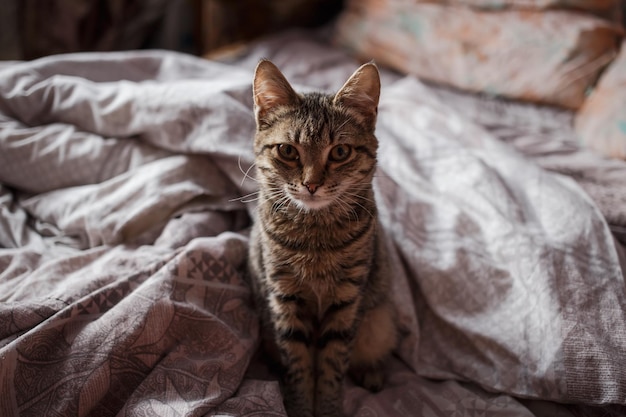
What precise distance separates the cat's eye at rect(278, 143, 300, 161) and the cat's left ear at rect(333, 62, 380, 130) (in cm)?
15

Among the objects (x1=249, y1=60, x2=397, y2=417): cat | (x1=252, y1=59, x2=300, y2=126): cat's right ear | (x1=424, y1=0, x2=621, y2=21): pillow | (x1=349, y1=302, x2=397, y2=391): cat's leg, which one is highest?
(x1=424, y1=0, x2=621, y2=21): pillow

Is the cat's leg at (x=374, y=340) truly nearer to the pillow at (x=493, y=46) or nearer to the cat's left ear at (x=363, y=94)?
the cat's left ear at (x=363, y=94)

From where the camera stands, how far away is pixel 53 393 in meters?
0.92

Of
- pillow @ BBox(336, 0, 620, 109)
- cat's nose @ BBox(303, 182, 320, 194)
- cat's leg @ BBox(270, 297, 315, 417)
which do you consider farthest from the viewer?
pillow @ BBox(336, 0, 620, 109)

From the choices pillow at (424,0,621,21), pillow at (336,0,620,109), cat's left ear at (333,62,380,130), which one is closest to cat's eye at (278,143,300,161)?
cat's left ear at (333,62,380,130)

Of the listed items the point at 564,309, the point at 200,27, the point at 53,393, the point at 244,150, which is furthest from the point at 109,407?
the point at 200,27

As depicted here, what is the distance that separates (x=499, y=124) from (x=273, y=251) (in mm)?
1161

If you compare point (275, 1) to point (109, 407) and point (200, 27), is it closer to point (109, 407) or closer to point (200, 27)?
point (200, 27)

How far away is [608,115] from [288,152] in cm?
120

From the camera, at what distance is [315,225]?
107 centimetres

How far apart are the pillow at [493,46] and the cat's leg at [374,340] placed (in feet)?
3.84

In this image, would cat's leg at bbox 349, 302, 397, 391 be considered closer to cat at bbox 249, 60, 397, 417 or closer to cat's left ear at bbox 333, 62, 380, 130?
cat at bbox 249, 60, 397, 417

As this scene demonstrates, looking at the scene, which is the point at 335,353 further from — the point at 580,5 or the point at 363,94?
the point at 580,5

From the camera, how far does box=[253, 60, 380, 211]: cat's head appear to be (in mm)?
1013
